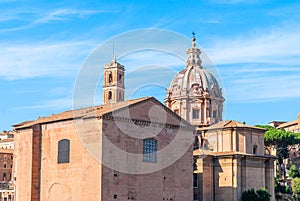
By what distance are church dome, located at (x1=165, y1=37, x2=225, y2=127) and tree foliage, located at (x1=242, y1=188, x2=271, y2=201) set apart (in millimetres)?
10527

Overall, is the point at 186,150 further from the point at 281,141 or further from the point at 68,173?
the point at 281,141

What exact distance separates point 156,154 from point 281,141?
2367cm

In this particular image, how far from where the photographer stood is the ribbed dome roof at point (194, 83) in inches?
2301

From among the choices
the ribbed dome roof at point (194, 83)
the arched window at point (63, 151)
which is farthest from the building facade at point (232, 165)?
the arched window at point (63, 151)

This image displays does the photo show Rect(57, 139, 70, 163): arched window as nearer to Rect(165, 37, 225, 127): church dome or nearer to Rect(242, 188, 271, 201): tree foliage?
Rect(242, 188, 271, 201): tree foliage

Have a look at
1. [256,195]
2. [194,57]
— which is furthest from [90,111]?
[194,57]

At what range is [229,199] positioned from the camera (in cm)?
4688

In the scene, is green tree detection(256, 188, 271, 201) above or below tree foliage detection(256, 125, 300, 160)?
below

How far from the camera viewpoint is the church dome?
5772cm

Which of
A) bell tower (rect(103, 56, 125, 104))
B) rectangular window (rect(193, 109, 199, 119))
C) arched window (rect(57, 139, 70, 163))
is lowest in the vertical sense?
arched window (rect(57, 139, 70, 163))

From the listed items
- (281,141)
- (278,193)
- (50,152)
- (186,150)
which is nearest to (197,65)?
(281,141)

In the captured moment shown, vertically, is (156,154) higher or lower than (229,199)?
higher

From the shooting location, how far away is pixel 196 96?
58062 mm

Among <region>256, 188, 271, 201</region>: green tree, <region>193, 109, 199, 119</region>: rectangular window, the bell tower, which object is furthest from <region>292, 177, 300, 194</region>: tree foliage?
the bell tower
